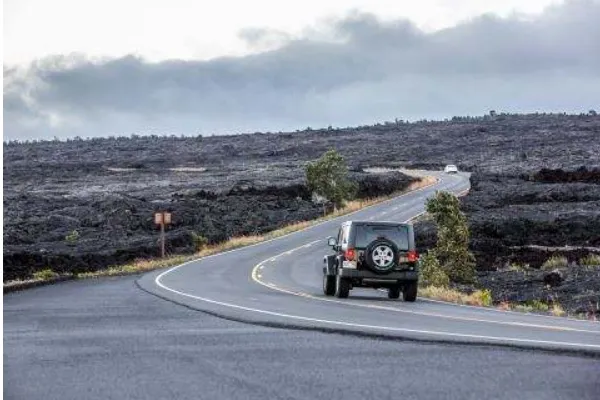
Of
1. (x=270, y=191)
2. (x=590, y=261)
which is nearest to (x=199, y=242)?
(x=590, y=261)

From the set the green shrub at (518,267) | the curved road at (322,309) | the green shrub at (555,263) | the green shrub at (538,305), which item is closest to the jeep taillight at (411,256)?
the curved road at (322,309)

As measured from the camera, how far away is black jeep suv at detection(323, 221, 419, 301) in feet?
86.0

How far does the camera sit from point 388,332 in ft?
54.0

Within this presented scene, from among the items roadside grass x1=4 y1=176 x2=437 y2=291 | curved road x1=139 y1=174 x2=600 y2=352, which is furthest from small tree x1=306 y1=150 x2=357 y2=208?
curved road x1=139 y1=174 x2=600 y2=352

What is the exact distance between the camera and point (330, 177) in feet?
248

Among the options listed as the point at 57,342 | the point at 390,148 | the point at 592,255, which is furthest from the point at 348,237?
the point at 390,148

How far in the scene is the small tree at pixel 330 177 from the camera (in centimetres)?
7481

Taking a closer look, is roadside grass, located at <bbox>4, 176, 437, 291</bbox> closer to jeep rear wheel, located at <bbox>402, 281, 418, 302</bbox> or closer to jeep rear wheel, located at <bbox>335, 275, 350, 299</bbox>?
jeep rear wheel, located at <bbox>335, 275, 350, 299</bbox>

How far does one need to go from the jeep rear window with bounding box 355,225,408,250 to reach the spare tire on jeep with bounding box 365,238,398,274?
1.43 ft

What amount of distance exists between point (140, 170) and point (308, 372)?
4605 inches

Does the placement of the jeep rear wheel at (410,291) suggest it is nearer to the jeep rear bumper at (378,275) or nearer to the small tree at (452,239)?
the jeep rear bumper at (378,275)

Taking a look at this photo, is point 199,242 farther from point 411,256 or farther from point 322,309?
point 322,309

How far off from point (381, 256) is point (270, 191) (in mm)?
57958

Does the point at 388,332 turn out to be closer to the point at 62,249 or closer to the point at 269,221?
the point at 62,249
